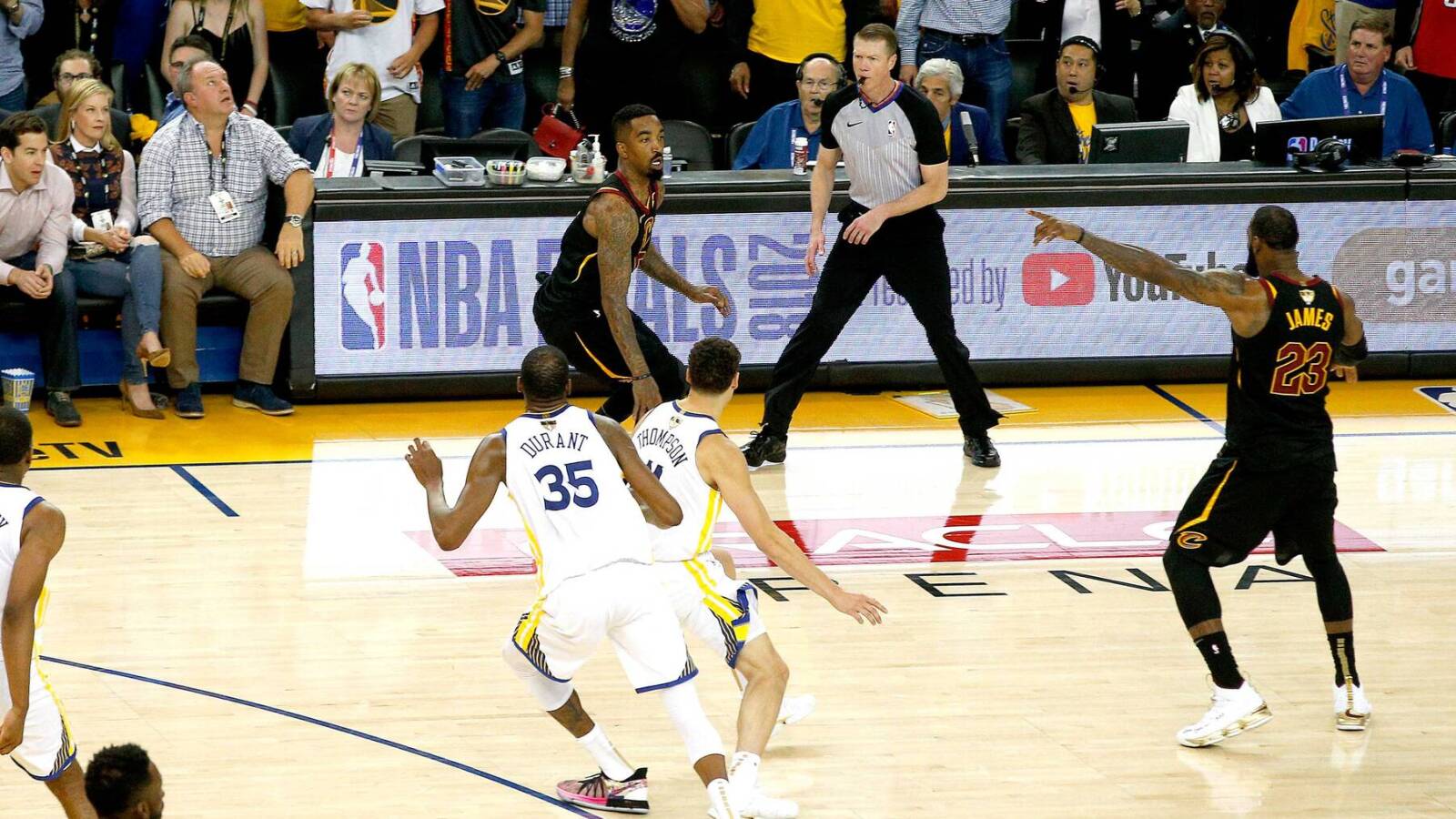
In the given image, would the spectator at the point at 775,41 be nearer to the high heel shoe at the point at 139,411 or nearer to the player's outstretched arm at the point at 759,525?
the high heel shoe at the point at 139,411

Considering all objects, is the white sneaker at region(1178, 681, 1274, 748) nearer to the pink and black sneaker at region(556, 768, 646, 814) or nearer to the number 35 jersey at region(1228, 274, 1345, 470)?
the number 35 jersey at region(1228, 274, 1345, 470)

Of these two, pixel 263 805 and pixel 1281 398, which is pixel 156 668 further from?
pixel 1281 398

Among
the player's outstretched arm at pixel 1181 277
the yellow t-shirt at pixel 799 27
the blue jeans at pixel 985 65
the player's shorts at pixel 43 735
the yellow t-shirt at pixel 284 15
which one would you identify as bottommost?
the player's shorts at pixel 43 735

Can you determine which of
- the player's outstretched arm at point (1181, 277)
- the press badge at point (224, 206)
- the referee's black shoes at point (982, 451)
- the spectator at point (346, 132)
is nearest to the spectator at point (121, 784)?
the player's outstretched arm at point (1181, 277)

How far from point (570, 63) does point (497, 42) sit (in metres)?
0.58

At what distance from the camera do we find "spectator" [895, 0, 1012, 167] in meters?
13.4

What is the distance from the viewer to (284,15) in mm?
13383

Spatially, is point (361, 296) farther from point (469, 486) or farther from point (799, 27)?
point (469, 486)

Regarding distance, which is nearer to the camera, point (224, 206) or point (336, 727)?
point (336, 727)

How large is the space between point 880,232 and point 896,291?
0.31 m

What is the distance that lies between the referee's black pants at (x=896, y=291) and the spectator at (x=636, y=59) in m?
3.86

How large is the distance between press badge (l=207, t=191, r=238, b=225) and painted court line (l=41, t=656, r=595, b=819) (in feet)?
14.0

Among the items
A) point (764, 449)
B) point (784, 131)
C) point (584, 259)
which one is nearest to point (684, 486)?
point (584, 259)

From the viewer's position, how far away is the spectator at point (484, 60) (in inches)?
518
